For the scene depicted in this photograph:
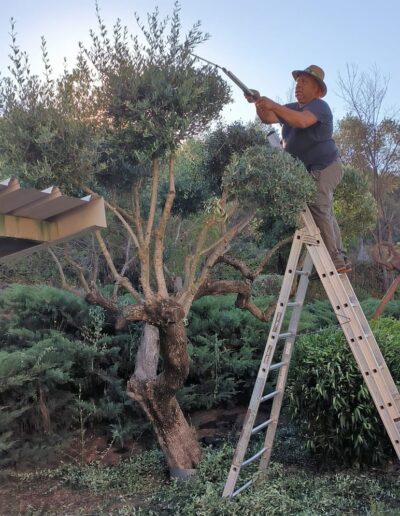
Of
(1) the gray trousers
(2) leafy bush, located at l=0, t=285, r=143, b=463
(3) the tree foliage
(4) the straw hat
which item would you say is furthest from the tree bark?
(3) the tree foliage

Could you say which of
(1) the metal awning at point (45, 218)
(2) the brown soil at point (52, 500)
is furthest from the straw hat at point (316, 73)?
(2) the brown soil at point (52, 500)

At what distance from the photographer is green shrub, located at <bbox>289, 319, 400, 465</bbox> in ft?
16.6

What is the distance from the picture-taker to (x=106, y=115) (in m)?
4.90

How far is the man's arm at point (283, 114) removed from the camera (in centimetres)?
435

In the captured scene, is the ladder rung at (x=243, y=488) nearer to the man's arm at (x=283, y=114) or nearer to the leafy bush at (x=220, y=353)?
the leafy bush at (x=220, y=353)

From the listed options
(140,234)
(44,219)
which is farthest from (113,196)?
(44,219)

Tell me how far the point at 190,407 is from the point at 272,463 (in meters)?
1.85

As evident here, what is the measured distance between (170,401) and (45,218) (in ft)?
6.90

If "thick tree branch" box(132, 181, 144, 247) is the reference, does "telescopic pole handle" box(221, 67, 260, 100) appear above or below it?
above

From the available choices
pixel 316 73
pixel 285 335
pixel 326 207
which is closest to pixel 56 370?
pixel 285 335

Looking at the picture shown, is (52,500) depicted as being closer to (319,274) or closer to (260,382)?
(260,382)

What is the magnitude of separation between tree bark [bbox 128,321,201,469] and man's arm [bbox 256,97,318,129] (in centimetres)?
199

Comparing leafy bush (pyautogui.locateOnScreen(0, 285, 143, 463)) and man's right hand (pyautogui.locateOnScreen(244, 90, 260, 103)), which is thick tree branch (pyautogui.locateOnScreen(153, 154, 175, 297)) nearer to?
man's right hand (pyautogui.locateOnScreen(244, 90, 260, 103))

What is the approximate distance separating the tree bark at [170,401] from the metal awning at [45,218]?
127 cm
